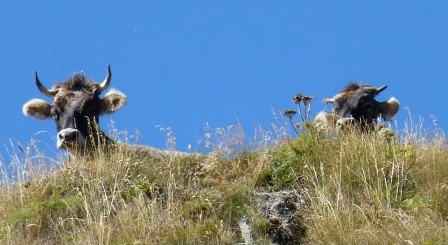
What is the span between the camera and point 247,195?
46.6 feet

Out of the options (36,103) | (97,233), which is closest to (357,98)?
(36,103)

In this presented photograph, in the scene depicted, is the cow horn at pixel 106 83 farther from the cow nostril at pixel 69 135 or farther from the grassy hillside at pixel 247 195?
the grassy hillside at pixel 247 195

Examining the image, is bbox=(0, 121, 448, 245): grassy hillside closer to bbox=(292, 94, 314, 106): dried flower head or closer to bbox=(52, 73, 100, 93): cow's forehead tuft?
bbox=(292, 94, 314, 106): dried flower head

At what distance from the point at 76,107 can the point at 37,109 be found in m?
1.26

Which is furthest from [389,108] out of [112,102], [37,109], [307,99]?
[37,109]

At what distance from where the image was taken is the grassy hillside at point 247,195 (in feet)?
42.4

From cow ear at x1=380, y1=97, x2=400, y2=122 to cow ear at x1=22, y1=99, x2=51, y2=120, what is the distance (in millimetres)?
6509

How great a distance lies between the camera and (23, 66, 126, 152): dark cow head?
1695 cm

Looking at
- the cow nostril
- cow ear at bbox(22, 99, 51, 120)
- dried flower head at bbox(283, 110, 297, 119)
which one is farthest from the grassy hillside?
cow ear at bbox(22, 99, 51, 120)

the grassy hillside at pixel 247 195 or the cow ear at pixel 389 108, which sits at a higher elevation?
the cow ear at pixel 389 108

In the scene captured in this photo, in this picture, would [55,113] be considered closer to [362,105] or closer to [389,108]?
[362,105]

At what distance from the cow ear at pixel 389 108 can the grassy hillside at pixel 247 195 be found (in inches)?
201

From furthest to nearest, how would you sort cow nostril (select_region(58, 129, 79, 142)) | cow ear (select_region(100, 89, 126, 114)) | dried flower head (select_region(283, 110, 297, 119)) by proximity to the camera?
1. cow ear (select_region(100, 89, 126, 114))
2. cow nostril (select_region(58, 129, 79, 142))
3. dried flower head (select_region(283, 110, 297, 119))

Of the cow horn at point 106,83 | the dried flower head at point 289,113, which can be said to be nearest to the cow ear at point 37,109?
the cow horn at point 106,83
